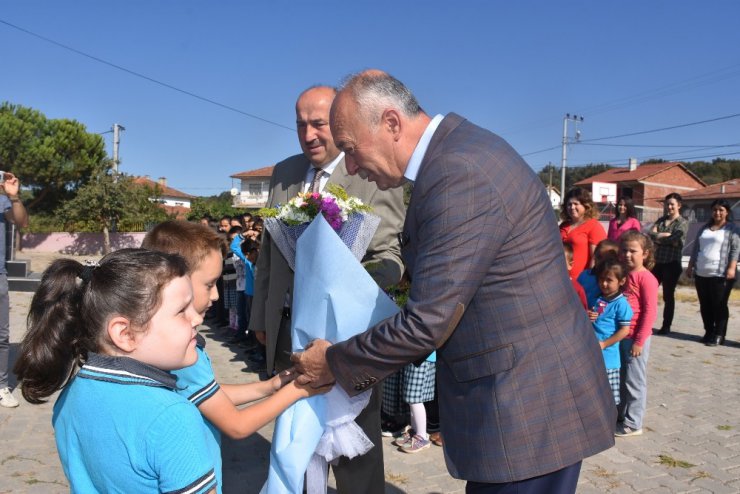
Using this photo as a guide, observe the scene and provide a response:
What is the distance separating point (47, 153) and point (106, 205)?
164 inches

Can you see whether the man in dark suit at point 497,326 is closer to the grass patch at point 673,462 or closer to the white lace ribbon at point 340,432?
the white lace ribbon at point 340,432

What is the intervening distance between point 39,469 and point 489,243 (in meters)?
3.91

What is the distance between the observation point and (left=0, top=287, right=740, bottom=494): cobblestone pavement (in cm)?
401

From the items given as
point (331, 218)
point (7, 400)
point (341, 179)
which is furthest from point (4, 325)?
point (331, 218)

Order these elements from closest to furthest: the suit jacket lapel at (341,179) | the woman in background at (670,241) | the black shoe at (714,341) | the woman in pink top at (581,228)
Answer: the suit jacket lapel at (341,179), the woman in pink top at (581,228), the black shoe at (714,341), the woman in background at (670,241)

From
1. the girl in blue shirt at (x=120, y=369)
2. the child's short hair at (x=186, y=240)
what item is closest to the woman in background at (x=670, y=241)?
the child's short hair at (x=186, y=240)

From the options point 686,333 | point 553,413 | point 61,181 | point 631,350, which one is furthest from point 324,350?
point 61,181

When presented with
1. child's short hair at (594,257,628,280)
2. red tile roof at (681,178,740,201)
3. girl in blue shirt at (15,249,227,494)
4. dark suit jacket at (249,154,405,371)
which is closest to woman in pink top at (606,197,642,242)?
child's short hair at (594,257,628,280)

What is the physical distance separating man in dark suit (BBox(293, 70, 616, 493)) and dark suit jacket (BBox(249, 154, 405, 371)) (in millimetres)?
1036

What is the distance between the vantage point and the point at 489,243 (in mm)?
1799

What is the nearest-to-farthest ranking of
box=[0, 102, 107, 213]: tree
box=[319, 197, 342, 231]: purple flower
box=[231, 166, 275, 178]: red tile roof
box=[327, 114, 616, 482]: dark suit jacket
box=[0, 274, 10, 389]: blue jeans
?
1. box=[327, 114, 616, 482]: dark suit jacket
2. box=[319, 197, 342, 231]: purple flower
3. box=[0, 274, 10, 389]: blue jeans
4. box=[0, 102, 107, 213]: tree
5. box=[231, 166, 275, 178]: red tile roof

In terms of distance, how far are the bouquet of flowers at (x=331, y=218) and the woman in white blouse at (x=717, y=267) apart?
7428 mm

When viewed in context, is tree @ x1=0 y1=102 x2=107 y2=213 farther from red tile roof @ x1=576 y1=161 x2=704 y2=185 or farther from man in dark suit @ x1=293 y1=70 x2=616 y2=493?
red tile roof @ x1=576 y1=161 x2=704 y2=185

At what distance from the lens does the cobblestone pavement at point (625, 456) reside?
401 centimetres
